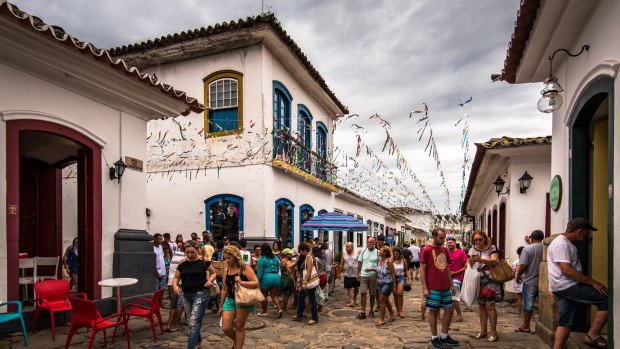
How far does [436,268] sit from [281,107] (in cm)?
862

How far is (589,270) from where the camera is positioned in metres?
5.25

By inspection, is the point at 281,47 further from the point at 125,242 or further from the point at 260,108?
the point at 125,242

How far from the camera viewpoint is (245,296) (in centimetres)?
534

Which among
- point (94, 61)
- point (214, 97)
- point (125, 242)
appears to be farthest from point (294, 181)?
point (94, 61)

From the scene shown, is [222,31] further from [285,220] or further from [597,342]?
[597,342]

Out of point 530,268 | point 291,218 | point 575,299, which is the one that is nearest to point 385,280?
point 530,268

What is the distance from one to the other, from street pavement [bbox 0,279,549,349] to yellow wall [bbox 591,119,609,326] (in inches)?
54.8

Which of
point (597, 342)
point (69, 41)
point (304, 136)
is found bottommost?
point (597, 342)

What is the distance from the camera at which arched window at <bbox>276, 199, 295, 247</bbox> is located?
43.4ft

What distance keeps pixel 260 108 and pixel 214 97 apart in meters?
1.58

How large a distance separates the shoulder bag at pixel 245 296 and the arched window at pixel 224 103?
7303mm

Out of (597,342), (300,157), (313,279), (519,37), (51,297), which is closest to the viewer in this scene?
(597,342)

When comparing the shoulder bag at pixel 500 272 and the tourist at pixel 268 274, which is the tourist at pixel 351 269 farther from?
the shoulder bag at pixel 500 272

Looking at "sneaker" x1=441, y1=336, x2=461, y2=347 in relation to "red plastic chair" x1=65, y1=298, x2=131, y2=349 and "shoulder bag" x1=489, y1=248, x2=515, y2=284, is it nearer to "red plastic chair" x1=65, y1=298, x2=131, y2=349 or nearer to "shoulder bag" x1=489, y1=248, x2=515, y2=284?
"shoulder bag" x1=489, y1=248, x2=515, y2=284
